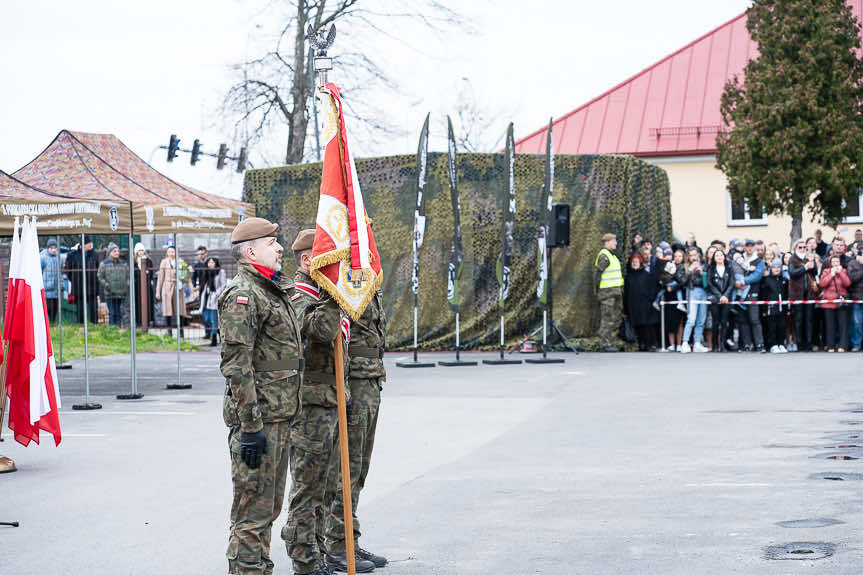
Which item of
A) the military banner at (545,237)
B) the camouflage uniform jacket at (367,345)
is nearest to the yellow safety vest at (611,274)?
the military banner at (545,237)

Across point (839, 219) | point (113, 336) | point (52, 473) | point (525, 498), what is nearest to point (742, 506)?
point (525, 498)

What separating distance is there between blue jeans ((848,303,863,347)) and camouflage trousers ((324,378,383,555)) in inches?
625

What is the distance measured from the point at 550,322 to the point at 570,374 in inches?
134

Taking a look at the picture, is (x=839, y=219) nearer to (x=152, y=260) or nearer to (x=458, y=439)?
(x=152, y=260)

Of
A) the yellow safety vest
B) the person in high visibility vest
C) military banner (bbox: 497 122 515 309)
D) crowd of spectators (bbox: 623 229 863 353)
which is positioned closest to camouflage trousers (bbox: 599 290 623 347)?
the person in high visibility vest

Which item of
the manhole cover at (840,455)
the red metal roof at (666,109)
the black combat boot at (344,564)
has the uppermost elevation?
the red metal roof at (666,109)

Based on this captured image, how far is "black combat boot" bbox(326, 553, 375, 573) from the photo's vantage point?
6469 mm

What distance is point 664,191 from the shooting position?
918 inches

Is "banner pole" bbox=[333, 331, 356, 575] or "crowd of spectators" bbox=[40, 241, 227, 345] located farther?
"crowd of spectators" bbox=[40, 241, 227, 345]

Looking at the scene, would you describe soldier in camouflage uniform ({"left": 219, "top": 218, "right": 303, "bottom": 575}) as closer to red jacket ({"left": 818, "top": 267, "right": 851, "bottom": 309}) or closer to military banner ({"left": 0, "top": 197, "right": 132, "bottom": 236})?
military banner ({"left": 0, "top": 197, "right": 132, "bottom": 236})

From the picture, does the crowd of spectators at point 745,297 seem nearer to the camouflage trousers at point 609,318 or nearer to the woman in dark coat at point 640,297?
the woman in dark coat at point 640,297

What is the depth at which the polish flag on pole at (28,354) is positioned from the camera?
32.8ft

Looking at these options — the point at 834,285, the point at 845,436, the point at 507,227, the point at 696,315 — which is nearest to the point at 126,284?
the point at 507,227

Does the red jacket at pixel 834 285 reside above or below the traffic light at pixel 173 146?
below
